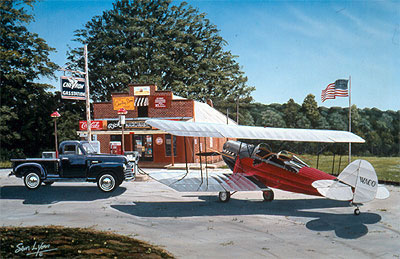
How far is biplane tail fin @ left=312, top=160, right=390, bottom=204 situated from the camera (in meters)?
8.89

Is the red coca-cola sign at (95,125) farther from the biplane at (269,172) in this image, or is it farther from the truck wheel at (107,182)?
the biplane at (269,172)

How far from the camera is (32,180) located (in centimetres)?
1223

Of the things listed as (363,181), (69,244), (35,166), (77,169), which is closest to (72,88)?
(35,166)

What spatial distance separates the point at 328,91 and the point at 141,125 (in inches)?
621

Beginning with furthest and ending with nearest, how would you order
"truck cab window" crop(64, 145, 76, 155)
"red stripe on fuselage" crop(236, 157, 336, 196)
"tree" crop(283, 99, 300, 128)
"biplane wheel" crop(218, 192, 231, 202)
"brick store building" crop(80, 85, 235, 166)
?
"tree" crop(283, 99, 300, 128)
"brick store building" crop(80, 85, 235, 166)
"truck cab window" crop(64, 145, 76, 155)
"biplane wheel" crop(218, 192, 231, 202)
"red stripe on fuselage" crop(236, 157, 336, 196)

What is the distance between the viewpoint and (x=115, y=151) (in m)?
26.9

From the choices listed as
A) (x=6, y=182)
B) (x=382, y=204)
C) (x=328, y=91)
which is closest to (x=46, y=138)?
(x=6, y=182)

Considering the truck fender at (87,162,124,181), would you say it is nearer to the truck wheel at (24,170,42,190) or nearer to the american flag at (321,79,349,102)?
the truck wheel at (24,170,42,190)

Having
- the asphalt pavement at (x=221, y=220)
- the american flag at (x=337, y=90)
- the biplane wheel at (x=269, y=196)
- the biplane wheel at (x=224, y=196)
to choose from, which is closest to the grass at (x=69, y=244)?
the asphalt pavement at (x=221, y=220)

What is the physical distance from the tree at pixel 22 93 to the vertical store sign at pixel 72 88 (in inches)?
484

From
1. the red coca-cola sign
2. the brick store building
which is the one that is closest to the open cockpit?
the brick store building

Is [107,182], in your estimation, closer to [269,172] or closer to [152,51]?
[269,172]

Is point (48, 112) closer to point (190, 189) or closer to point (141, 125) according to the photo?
point (141, 125)

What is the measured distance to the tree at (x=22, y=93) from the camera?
2341cm
